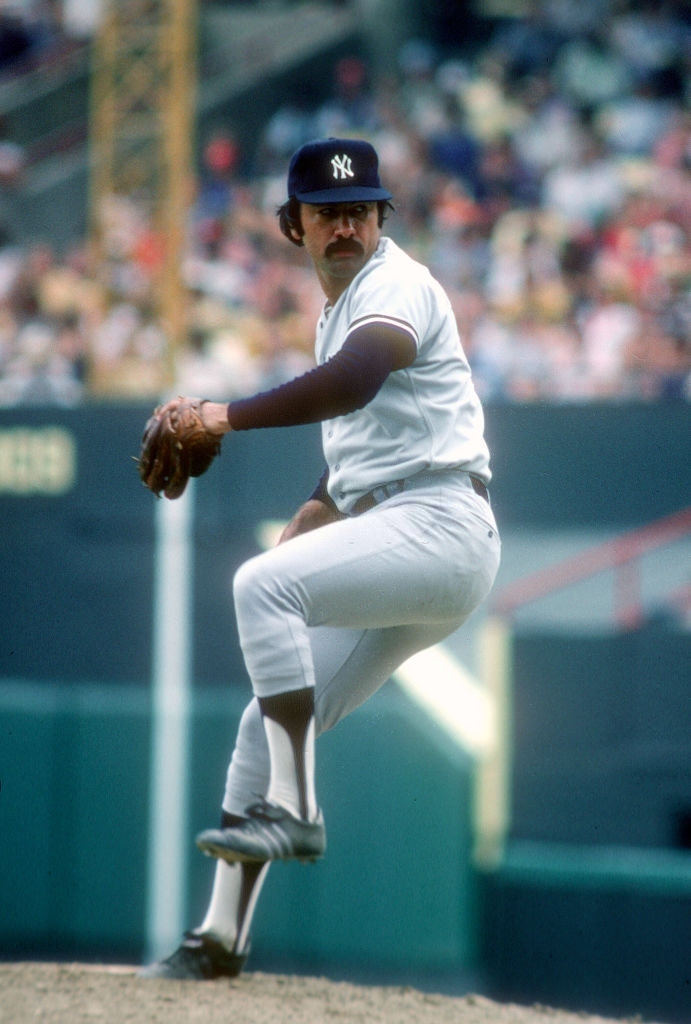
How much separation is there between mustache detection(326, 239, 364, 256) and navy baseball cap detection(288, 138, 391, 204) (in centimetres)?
10

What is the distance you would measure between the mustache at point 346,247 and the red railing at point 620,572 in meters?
4.21

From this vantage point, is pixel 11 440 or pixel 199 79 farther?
pixel 199 79

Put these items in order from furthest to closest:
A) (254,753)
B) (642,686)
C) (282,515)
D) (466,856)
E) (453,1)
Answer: (453,1) < (282,515) < (642,686) < (466,856) < (254,753)

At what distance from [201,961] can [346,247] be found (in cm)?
185

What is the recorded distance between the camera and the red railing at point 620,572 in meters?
7.45

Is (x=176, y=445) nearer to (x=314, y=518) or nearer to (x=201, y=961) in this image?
(x=314, y=518)

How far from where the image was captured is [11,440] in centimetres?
859

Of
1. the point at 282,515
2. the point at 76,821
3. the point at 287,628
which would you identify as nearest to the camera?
the point at 287,628

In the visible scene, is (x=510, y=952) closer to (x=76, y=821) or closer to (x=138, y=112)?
(x=76, y=821)

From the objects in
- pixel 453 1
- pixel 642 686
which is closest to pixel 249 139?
pixel 453 1

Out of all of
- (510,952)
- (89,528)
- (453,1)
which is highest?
(453,1)

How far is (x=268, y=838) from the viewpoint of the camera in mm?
3135

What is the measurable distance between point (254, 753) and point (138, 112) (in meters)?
10.1

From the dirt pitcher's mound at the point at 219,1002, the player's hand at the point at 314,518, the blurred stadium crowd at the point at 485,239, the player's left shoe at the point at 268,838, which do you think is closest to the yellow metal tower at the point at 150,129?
the blurred stadium crowd at the point at 485,239
